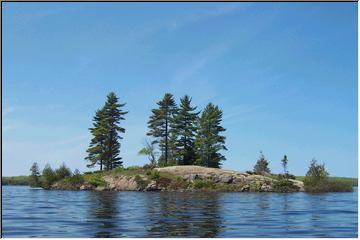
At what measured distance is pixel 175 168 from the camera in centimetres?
7000

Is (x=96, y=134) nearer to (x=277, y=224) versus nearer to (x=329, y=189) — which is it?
(x=329, y=189)

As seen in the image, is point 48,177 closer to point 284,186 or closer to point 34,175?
point 34,175

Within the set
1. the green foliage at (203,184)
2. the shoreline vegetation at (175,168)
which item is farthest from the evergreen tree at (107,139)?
the green foliage at (203,184)

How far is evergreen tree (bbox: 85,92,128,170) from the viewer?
279 feet

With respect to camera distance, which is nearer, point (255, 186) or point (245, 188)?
point (245, 188)

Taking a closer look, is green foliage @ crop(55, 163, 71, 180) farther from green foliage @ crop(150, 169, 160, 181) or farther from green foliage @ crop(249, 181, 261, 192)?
green foliage @ crop(249, 181, 261, 192)

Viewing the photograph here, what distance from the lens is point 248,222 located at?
1908 cm

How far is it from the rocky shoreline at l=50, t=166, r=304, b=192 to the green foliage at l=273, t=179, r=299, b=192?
14cm

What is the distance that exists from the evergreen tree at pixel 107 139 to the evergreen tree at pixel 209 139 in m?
15.7

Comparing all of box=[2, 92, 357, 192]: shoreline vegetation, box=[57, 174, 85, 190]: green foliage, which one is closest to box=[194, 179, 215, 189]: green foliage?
box=[2, 92, 357, 192]: shoreline vegetation

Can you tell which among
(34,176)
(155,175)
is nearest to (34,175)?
(34,176)

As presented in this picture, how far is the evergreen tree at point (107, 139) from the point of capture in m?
85.1

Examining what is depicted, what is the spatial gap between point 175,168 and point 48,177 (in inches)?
878

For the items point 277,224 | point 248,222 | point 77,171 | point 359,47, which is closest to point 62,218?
point 248,222
